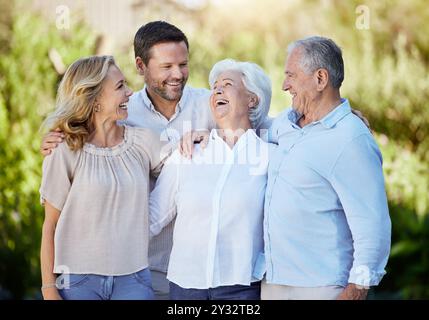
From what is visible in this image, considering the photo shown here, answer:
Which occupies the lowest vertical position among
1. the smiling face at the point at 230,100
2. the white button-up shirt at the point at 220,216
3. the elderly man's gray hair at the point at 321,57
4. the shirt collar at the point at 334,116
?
the white button-up shirt at the point at 220,216


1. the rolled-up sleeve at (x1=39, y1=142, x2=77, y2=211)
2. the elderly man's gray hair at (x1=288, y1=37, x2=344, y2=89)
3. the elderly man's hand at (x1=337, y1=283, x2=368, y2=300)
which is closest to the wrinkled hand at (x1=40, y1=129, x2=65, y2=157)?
the rolled-up sleeve at (x1=39, y1=142, x2=77, y2=211)

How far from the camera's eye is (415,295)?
421cm

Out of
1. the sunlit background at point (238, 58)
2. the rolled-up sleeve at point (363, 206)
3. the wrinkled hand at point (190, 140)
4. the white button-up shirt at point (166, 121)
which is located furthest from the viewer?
the sunlit background at point (238, 58)

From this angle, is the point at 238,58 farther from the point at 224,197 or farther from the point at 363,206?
the point at 363,206

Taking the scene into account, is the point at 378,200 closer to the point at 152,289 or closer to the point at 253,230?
the point at 253,230

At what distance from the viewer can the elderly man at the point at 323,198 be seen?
2.23m

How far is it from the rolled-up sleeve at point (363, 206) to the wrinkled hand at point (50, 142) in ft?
2.57

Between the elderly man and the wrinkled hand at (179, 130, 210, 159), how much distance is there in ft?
0.74

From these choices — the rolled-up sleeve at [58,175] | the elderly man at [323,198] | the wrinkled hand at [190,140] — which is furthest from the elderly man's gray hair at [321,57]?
the rolled-up sleeve at [58,175]

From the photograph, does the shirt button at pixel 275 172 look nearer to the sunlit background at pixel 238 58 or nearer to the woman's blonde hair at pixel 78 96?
the woman's blonde hair at pixel 78 96

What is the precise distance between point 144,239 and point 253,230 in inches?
13.3

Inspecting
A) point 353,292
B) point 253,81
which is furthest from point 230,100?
point 353,292

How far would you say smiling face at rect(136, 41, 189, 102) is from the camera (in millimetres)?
2672

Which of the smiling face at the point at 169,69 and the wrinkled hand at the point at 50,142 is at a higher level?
the smiling face at the point at 169,69
